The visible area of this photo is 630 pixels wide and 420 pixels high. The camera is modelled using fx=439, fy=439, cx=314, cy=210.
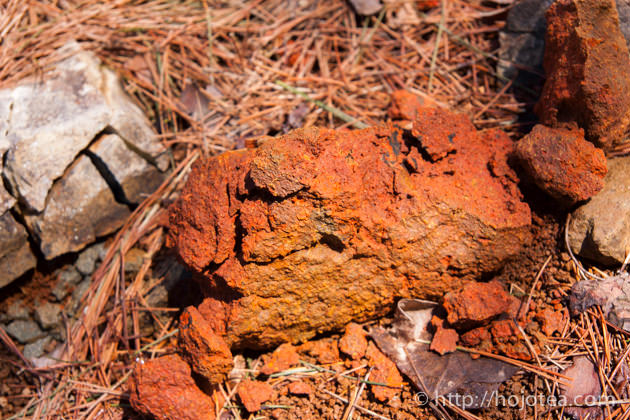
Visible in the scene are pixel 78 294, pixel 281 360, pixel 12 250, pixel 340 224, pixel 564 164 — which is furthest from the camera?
pixel 78 294

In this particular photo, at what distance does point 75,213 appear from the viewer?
8.84 ft

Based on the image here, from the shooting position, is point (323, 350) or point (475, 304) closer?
point (475, 304)

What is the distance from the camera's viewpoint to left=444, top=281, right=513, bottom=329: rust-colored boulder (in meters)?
2.04

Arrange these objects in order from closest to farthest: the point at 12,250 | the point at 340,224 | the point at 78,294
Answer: the point at 340,224
the point at 12,250
the point at 78,294

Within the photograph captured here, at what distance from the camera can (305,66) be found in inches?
123

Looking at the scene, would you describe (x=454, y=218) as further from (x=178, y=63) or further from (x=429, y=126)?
(x=178, y=63)

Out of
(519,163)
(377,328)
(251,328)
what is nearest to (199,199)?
(251,328)

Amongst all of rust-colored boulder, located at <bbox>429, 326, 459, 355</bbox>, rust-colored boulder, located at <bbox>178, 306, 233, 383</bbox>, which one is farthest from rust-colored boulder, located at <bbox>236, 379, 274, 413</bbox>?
rust-colored boulder, located at <bbox>429, 326, 459, 355</bbox>

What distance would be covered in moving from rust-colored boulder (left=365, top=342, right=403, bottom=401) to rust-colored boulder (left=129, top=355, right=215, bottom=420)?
81 centimetres

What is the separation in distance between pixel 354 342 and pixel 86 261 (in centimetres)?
179

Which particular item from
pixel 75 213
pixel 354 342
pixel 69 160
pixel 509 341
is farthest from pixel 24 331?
pixel 509 341

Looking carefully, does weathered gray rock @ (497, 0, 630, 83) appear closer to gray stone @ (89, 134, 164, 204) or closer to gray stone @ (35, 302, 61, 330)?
gray stone @ (89, 134, 164, 204)

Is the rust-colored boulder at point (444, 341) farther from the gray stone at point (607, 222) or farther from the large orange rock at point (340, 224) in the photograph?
the gray stone at point (607, 222)

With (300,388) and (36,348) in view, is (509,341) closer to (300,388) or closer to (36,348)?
(300,388)
